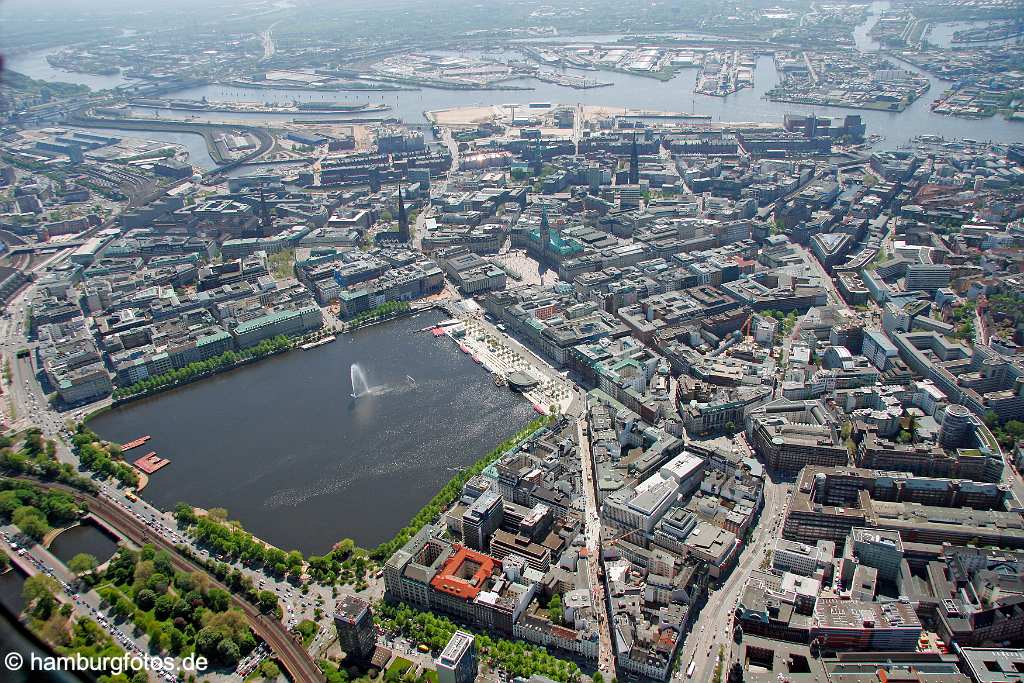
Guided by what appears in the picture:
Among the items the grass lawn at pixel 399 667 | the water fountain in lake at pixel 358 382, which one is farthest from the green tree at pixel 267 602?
the water fountain in lake at pixel 358 382

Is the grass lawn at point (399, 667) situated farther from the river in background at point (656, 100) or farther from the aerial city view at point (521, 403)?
the river in background at point (656, 100)

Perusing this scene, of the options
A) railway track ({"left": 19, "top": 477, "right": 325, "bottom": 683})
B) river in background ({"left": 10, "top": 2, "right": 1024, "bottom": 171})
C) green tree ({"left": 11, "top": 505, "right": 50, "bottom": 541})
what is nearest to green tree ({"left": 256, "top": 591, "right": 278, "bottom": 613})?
railway track ({"left": 19, "top": 477, "right": 325, "bottom": 683})

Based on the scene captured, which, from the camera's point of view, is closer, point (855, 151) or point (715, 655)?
point (715, 655)

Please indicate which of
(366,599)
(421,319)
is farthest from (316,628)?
(421,319)

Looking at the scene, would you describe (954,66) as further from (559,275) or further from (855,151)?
(559,275)

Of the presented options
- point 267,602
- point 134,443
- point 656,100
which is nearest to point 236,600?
point 267,602

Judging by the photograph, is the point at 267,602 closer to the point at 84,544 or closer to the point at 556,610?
the point at 84,544
